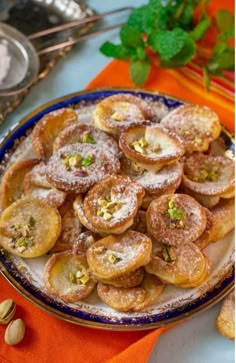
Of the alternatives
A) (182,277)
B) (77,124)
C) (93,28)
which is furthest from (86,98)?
(182,277)

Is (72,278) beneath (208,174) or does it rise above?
above

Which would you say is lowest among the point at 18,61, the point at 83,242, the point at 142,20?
the point at 83,242

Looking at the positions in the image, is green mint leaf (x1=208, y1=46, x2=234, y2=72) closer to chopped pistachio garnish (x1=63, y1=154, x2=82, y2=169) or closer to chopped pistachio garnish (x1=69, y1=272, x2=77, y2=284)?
chopped pistachio garnish (x1=63, y1=154, x2=82, y2=169)

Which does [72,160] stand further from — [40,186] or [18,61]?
[18,61]

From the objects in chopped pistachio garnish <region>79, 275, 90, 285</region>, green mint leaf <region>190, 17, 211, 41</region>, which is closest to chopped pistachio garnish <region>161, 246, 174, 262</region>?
chopped pistachio garnish <region>79, 275, 90, 285</region>

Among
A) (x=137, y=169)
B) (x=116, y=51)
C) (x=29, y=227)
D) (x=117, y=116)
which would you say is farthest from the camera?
(x=116, y=51)

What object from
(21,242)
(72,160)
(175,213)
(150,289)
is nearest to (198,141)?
(175,213)
